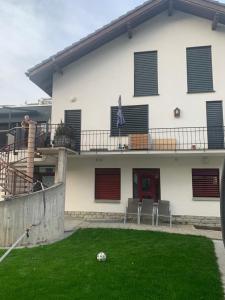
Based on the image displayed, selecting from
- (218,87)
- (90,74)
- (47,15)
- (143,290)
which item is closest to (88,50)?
(90,74)

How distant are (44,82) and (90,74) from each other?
2.63 metres

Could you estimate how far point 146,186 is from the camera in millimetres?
14586

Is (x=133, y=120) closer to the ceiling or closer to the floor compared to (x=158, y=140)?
closer to the ceiling

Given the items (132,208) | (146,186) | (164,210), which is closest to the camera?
(164,210)

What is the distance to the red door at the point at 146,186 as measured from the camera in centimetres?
1450

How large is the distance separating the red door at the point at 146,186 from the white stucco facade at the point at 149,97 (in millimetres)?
417

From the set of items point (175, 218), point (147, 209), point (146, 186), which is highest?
point (146, 186)

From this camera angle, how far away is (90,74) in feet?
51.8

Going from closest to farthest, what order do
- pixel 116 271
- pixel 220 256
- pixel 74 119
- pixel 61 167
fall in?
pixel 116 271 → pixel 220 256 → pixel 61 167 → pixel 74 119

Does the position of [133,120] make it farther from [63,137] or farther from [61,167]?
[61,167]

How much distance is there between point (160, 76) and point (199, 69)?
1.72 metres

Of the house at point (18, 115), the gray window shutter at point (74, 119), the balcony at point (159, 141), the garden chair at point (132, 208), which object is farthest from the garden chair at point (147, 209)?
the house at point (18, 115)

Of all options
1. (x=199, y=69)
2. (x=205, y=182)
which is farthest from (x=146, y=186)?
(x=199, y=69)

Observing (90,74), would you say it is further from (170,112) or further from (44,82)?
(170,112)
